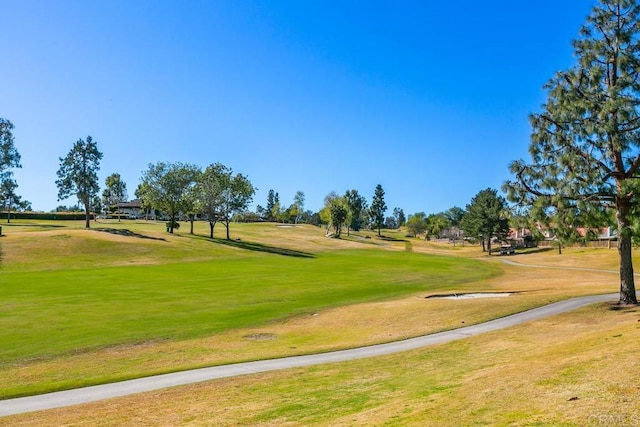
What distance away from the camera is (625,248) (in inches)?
958

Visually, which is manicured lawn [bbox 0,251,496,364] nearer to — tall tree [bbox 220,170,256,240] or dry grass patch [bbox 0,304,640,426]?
dry grass patch [bbox 0,304,640,426]

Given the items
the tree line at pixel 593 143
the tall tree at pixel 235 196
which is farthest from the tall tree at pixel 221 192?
the tree line at pixel 593 143

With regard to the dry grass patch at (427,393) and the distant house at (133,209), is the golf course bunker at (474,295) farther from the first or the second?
the distant house at (133,209)

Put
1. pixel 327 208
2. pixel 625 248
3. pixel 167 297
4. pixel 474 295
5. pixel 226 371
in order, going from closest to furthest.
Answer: pixel 226 371
pixel 625 248
pixel 167 297
pixel 474 295
pixel 327 208

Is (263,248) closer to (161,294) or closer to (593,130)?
(161,294)

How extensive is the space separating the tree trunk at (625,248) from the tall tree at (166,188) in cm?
7676

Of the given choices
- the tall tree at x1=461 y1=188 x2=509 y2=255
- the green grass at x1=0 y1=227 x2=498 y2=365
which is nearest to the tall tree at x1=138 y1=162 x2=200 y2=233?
the green grass at x1=0 y1=227 x2=498 y2=365

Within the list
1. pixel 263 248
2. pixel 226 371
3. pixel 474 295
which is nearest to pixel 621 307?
pixel 474 295

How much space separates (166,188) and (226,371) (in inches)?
3159

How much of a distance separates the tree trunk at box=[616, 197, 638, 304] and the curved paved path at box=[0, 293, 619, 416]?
11.2 ft

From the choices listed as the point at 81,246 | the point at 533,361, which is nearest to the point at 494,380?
the point at 533,361

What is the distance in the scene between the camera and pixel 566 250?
96.3m

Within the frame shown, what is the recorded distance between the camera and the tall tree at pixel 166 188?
9156 centimetres

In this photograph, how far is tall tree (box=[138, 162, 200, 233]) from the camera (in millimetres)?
91562
